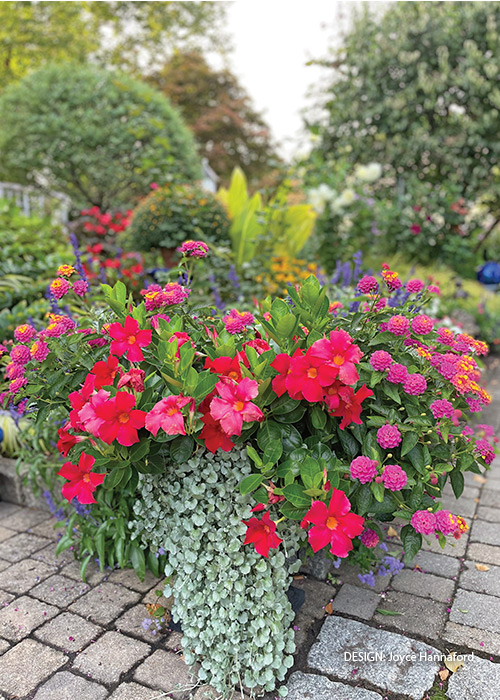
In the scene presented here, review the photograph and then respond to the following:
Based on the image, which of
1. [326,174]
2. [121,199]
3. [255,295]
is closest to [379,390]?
[255,295]

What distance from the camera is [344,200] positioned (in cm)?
532

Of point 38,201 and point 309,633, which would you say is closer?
point 309,633

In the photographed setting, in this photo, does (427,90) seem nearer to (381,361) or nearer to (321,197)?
(321,197)

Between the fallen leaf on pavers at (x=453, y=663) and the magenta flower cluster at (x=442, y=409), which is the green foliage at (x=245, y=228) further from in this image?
the fallen leaf on pavers at (x=453, y=663)

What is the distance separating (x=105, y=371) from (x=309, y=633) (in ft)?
3.13

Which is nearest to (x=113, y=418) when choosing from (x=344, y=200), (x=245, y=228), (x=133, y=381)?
(x=133, y=381)

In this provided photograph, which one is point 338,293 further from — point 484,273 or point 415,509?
point 484,273

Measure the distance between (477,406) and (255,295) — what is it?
219cm

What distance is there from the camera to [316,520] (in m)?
1.25

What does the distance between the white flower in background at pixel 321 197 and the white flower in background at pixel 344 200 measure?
0.08 metres

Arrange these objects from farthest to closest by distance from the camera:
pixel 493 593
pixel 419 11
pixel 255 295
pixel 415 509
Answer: pixel 419 11 → pixel 255 295 → pixel 493 593 → pixel 415 509

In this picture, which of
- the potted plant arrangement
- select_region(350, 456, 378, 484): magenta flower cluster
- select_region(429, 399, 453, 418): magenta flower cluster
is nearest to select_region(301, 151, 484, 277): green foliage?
the potted plant arrangement

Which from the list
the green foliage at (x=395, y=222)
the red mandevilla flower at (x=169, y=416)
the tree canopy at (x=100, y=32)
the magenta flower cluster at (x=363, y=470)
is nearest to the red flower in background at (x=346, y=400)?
the magenta flower cluster at (x=363, y=470)

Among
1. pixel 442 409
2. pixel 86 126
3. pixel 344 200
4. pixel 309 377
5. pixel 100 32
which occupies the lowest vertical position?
pixel 442 409
